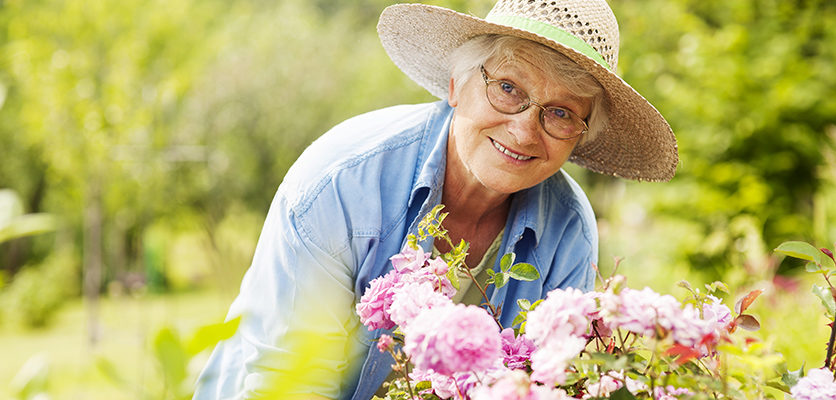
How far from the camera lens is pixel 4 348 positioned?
34.2ft

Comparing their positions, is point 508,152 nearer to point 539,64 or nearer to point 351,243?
point 539,64

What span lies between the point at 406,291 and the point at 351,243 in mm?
640

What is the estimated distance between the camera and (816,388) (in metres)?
1.03

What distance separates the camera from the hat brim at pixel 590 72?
1704mm

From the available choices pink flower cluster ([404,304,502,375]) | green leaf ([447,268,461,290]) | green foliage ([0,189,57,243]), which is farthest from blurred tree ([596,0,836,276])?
green foliage ([0,189,57,243])

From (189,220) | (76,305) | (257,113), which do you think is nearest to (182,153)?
(257,113)

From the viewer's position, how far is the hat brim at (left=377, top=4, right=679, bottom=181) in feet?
5.59

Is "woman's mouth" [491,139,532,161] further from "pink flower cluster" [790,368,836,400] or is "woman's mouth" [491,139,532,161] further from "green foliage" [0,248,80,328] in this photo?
"green foliage" [0,248,80,328]

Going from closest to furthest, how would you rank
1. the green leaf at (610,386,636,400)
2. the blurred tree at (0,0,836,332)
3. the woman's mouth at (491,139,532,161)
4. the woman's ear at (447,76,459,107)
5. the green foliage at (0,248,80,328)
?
the green leaf at (610,386,636,400)
the woman's mouth at (491,139,532,161)
the woman's ear at (447,76,459,107)
the blurred tree at (0,0,836,332)
the green foliage at (0,248,80,328)

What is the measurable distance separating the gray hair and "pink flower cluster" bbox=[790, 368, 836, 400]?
0.85m

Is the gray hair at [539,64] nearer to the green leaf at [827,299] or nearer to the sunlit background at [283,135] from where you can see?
the green leaf at [827,299]

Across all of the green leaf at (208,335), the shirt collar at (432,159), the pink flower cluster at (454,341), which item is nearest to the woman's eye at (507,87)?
the shirt collar at (432,159)

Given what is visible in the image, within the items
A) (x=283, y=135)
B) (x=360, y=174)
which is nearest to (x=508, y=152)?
(x=360, y=174)

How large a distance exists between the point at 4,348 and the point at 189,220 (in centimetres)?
395
